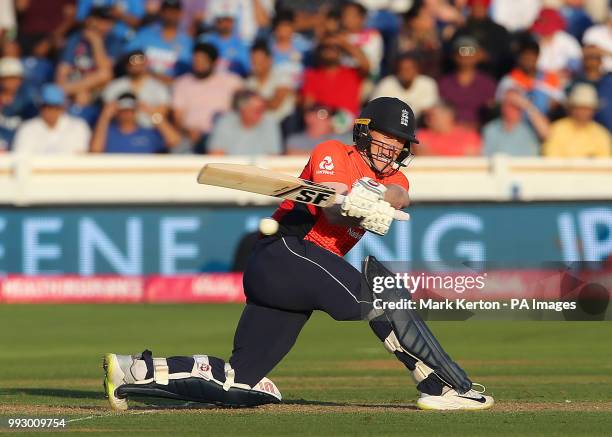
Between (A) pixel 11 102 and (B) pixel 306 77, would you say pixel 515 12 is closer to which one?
(B) pixel 306 77

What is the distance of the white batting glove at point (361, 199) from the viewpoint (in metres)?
7.05

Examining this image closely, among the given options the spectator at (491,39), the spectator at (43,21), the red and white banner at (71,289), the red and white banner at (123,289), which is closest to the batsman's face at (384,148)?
the red and white banner at (123,289)

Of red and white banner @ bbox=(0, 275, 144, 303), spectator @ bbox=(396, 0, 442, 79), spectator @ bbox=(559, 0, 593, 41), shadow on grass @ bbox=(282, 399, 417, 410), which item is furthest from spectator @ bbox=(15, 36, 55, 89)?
shadow on grass @ bbox=(282, 399, 417, 410)

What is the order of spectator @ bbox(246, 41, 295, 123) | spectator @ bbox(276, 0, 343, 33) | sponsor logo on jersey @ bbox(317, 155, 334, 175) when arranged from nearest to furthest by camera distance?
sponsor logo on jersey @ bbox(317, 155, 334, 175)
spectator @ bbox(246, 41, 295, 123)
spectator @ bbox(276, 0, 343, 33)

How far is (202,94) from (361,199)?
419 inches

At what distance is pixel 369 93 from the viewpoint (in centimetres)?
1756

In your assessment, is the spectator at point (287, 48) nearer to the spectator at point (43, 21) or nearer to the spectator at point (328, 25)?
the spectator at point (328, 25)

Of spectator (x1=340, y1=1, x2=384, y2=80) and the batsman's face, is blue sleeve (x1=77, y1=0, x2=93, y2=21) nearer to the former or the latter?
spectator (x1=340, y1=1, x2=384, y2=80)

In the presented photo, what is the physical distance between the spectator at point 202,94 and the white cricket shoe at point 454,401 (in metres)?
10.0

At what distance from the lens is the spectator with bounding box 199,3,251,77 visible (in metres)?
17.9

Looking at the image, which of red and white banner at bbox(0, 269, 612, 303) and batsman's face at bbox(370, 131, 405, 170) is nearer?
batsman's face at bbox(370, 131, 405, 170)

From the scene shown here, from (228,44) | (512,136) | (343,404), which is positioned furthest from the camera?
(228,44)

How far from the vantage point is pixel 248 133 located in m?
16.9

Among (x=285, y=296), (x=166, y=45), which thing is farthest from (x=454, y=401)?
(x=166, y=45)
